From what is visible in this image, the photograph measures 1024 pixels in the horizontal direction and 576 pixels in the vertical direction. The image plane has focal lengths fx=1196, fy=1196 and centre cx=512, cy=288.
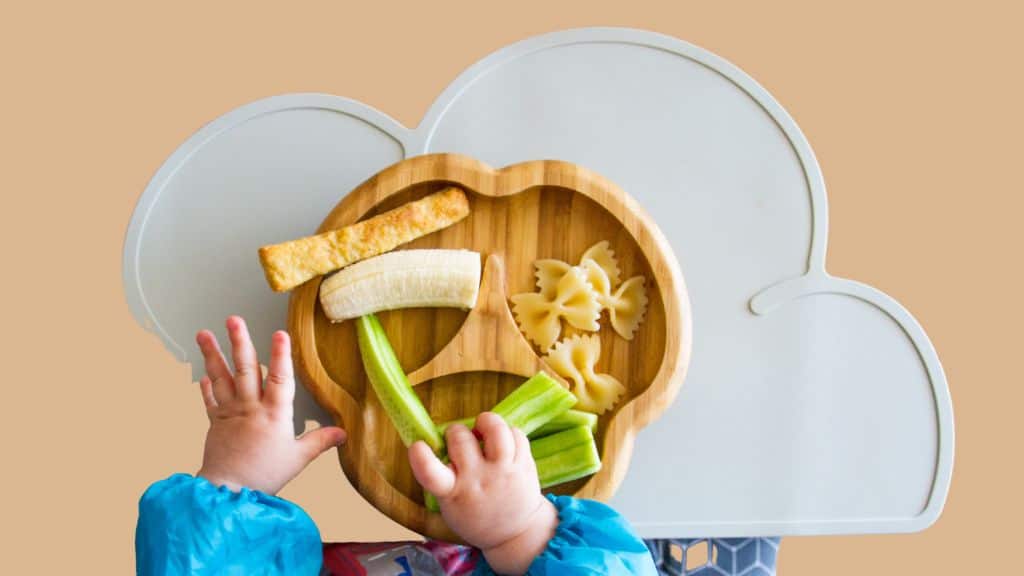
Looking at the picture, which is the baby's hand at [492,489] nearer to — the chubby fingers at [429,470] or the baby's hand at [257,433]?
the chubby fingers at [429,470]

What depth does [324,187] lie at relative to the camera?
2615 millimetres

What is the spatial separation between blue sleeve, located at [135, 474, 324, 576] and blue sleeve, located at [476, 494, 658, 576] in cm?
51

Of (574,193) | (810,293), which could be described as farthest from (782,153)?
(574,193)

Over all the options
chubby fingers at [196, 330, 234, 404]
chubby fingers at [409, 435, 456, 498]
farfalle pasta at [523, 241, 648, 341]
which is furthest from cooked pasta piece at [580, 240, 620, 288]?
chubby fingers at [196, 330, 234, 404]

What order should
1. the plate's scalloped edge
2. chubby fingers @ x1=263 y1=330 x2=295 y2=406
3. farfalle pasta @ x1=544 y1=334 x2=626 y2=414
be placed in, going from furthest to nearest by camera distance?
the plate's scalloped edge, farfalle pasta @ x1=544 y1=334 x2=626 y2=414, chubby fingers @ x1=263 y1=330 x2=295 y2=406

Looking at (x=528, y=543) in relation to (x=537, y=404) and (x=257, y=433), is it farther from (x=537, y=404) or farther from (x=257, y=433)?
(x=257, y=433)

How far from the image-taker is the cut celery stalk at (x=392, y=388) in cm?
239

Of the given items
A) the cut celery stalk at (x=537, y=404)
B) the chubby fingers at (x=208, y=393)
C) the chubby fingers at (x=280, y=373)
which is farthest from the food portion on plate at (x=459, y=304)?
the chubby fingers at (x=208, y=393)

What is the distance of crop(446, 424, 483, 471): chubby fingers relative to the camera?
7.49 feet

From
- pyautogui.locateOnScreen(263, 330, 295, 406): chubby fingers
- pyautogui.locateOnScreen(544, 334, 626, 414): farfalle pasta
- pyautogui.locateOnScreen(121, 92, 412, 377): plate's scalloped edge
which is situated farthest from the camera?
pyautogui.locateOnScreen(121, 92, 412, 377): plate's scalloped edge

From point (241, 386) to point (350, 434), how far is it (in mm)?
244

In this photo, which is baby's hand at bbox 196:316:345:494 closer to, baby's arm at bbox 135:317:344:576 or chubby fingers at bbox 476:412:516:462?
baby's arm at bbox 135:317:344:576

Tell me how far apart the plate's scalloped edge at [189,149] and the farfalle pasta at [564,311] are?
46cm

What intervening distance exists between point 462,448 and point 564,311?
1.25ft
